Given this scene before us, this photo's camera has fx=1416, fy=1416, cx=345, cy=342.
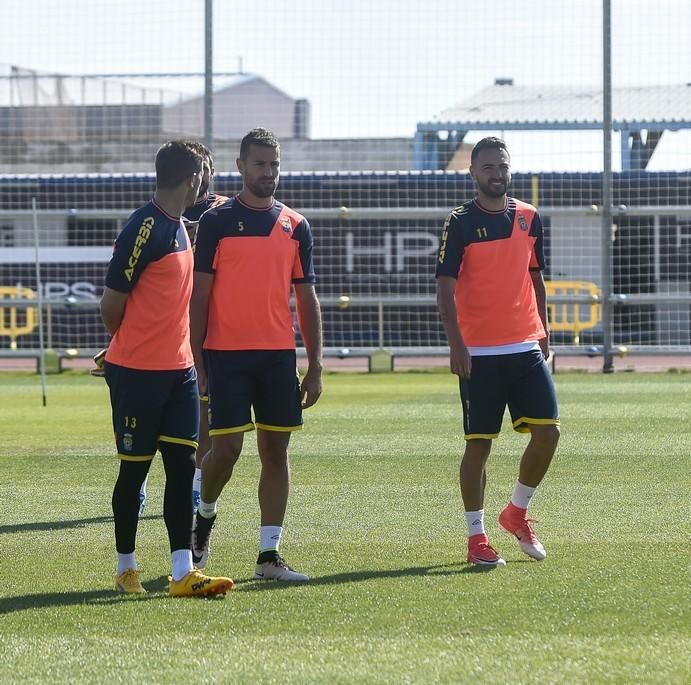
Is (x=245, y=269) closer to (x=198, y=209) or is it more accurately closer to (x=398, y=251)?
(x=198, y=209)

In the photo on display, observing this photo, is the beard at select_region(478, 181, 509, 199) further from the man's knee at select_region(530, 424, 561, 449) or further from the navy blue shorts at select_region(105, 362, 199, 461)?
the navy blue shorts at select_region(105, 362, 199, 461)

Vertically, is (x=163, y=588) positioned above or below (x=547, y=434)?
below

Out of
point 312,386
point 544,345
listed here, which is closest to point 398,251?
point 544,345

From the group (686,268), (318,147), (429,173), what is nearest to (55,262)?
(318,147)

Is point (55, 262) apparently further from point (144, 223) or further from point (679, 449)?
point (144, 223)

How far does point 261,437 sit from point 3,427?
6565 millimetres

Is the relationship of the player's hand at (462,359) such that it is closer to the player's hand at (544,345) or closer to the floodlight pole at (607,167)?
the player's hand at (544,345)

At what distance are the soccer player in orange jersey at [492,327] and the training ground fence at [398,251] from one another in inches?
444

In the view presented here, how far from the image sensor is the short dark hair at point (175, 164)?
18.3 ft

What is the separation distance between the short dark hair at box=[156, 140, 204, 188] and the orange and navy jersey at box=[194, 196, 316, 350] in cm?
41

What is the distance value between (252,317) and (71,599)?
1418 mm

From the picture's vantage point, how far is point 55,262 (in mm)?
23578

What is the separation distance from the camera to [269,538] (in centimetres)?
596

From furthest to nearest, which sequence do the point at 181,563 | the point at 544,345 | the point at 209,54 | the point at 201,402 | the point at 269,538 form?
the point at 209,54 < the point at 201,402 < the point at 544,345 < the point at 269,538 < the point at 181,563
